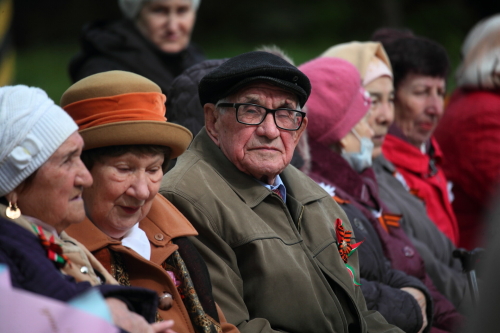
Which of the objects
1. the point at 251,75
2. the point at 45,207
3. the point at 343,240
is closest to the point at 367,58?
the point at 343,240

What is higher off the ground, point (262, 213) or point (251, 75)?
point (251, 75)

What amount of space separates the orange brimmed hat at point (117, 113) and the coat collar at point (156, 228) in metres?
0.28

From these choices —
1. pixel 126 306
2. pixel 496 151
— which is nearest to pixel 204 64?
pixel 126 306

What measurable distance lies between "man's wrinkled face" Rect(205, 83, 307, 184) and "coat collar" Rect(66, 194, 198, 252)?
0.48 meters

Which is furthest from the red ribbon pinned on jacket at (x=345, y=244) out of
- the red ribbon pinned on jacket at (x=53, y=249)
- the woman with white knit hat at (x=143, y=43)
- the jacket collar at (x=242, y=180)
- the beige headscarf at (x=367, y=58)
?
the woman with white knit hat at (x=143, y=43)

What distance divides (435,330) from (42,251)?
295 centimetres

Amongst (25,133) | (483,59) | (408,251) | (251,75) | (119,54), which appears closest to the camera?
(25,133)

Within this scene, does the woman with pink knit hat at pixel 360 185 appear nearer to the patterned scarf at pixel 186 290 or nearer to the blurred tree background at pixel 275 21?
the patterned scarf at pixel 186 290

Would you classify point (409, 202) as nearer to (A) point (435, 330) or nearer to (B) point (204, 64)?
(A) point (435, 330)

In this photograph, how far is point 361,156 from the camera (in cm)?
475

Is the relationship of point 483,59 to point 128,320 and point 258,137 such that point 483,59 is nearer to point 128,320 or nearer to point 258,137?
point 258,137

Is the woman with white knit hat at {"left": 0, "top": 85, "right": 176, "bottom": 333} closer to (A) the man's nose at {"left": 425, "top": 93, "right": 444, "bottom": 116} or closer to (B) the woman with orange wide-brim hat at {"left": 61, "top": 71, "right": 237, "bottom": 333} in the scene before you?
(B) the woman with orange wide-brim hat at {"left": 61, "top": 71, "right": 237, "bottom": 333}

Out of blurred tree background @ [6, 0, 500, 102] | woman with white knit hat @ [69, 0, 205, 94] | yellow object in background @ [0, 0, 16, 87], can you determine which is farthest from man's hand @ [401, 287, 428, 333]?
blurred tree background @ [6, 0, 500, 102]

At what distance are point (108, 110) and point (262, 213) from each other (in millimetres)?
893
